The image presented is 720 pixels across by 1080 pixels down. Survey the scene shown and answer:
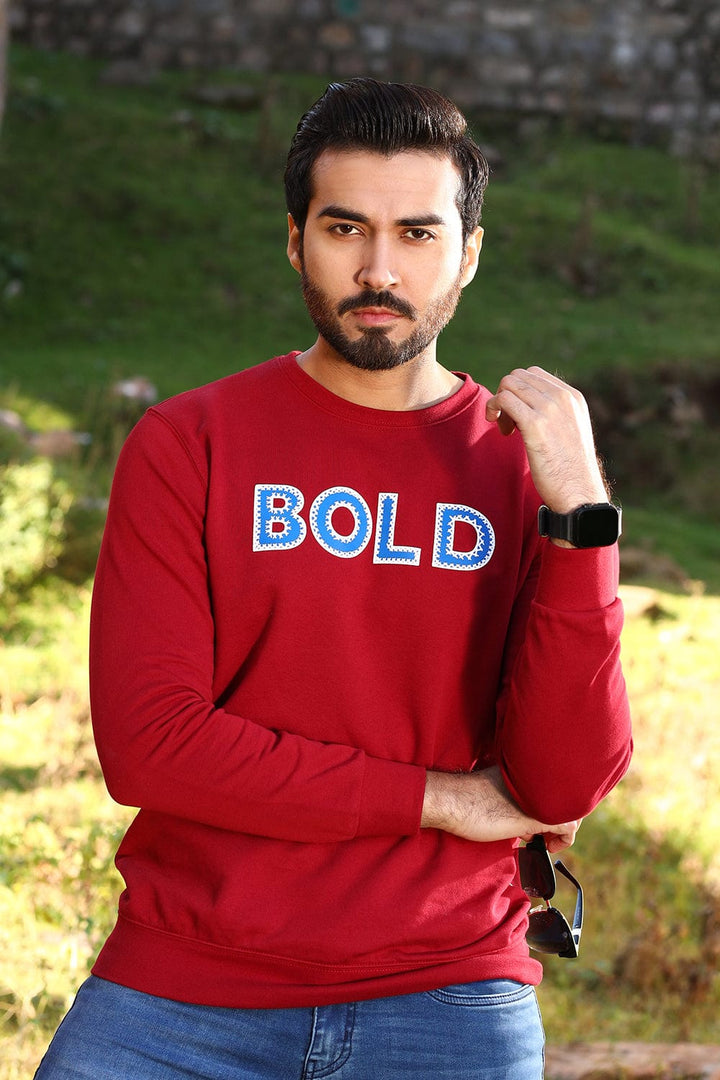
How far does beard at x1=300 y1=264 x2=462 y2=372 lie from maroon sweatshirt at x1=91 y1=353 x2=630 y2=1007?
90mm

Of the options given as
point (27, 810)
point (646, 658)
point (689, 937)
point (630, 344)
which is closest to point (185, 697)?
point (27, 810)

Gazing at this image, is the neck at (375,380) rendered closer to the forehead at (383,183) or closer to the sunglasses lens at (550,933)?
the forehead at (383,183)

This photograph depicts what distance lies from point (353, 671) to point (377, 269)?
2.25 feet

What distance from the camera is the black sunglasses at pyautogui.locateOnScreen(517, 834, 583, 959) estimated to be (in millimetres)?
2375

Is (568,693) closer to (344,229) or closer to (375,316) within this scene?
(375,316)

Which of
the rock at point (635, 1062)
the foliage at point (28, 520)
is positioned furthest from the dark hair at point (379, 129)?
the foliage at point (28, 520)

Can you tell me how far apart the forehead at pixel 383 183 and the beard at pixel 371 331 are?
144 millimetres

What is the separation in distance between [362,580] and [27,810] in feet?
8.62

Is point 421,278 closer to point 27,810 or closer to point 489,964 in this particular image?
point 489,964

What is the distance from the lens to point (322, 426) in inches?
94.8

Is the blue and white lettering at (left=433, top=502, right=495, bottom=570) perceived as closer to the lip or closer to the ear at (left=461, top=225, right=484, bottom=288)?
the lip

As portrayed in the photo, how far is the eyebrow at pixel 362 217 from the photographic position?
2.36 metres

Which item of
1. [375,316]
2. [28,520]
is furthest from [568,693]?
[28,520]

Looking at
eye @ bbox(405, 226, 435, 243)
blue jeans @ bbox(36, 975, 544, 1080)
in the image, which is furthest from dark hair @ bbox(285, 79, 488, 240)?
blue jeans @ bbox(36, 975, 544, 1080)
